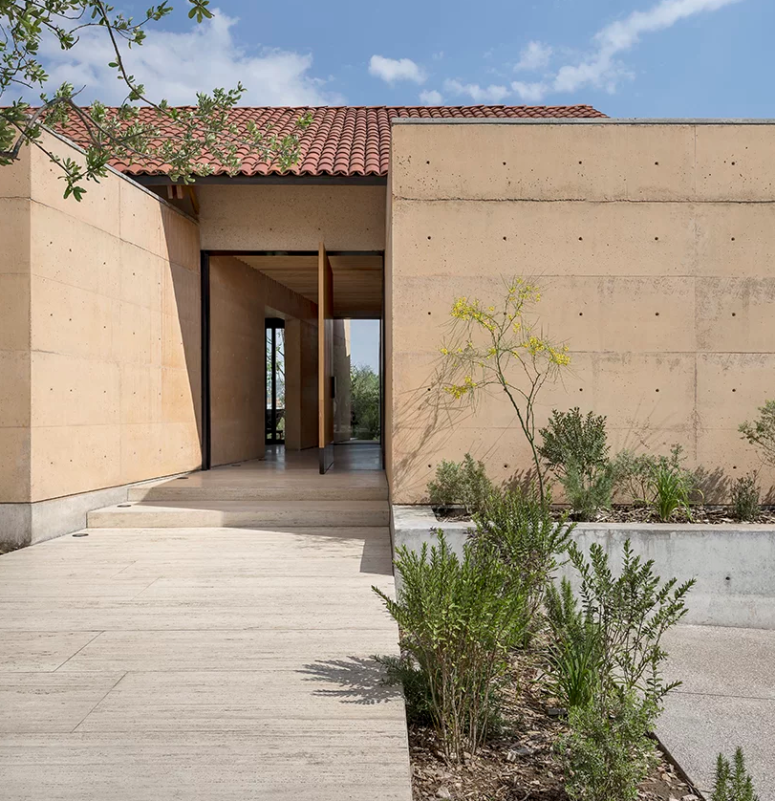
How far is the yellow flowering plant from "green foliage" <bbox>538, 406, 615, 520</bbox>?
25cm

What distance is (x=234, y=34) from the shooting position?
7.62 metres

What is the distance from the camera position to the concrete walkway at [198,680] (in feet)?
7.79

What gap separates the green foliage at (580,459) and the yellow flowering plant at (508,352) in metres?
0.25

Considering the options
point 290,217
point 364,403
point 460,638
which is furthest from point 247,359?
point 460,638

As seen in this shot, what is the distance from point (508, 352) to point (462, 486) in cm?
120

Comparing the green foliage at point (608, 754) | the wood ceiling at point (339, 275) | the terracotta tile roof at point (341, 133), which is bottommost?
the green foliage at point (608, 754)

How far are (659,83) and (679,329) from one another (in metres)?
5.91

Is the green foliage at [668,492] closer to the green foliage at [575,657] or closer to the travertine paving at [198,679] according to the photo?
the travertine paving at [198,679]

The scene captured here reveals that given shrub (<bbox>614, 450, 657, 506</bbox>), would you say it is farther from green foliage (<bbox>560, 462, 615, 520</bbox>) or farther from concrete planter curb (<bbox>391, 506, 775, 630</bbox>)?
concrete planter curb (<bbox>391, 506, 775, 630</bbox>)

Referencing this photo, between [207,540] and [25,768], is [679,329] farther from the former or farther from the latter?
[25,768]

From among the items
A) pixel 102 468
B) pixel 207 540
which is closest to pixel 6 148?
pixel 207 540

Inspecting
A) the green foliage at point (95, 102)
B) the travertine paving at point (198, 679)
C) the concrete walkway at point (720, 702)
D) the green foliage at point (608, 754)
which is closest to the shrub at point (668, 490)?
the concrete walkway at point (720, 702)

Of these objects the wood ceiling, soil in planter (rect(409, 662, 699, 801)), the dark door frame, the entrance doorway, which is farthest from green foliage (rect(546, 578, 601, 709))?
the entrance doorway

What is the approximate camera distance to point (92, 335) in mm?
6883
